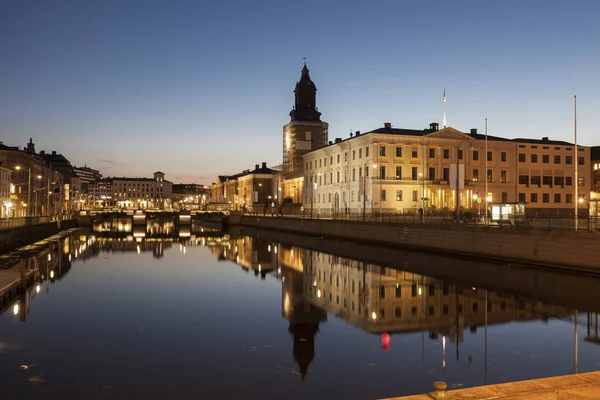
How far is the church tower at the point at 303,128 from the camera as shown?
137750mm

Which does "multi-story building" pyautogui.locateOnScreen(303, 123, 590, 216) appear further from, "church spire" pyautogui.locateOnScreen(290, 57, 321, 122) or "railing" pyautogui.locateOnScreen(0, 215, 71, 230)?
"railing" pyautogui.locateOnScreen(0, 215, 71, 230)

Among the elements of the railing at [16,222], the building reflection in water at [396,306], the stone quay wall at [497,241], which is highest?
the railing at [16,222]

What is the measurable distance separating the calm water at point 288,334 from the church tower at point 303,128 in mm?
100239

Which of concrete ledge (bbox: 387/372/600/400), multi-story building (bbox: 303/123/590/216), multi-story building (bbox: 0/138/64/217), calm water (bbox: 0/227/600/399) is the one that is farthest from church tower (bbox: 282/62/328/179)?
concrete ledge (bbox: 387/372/600/400)

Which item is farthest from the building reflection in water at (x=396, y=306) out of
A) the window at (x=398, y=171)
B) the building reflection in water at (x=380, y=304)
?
the window at (x=398, y=171)

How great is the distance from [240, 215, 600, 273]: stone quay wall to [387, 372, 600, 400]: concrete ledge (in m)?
26.7

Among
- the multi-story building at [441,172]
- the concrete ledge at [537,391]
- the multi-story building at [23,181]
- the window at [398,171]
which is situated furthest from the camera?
the multi-story building at [23,181]

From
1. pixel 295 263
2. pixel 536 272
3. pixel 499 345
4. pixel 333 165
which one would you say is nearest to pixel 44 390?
pixel 499 345

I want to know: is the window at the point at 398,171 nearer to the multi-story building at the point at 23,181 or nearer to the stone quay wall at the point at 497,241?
the stone quay wall at the point at 497,241

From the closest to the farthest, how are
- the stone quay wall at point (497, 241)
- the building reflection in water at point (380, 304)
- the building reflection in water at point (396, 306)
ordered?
the building reflection in water at point (396, 306) < the building reflection in water at point (380, 304) < the stone quay wall at point (497, 241)

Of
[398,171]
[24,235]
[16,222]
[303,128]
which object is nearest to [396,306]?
[16,222]

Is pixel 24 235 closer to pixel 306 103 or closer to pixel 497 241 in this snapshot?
pixel 497 241

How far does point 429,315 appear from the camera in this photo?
80.9 feet

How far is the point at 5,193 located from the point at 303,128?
6984 cm
